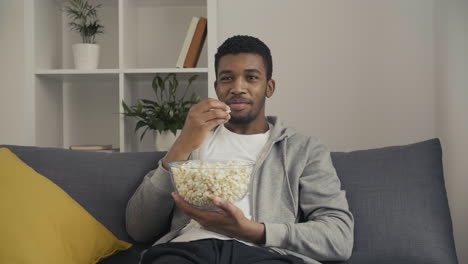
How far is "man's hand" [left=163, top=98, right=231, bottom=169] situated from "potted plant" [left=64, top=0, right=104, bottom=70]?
42.8 inches

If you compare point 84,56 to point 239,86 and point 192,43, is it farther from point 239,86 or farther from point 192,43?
point 239,86

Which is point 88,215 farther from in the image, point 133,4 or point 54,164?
point 133,4

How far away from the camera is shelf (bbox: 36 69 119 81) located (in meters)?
2.26

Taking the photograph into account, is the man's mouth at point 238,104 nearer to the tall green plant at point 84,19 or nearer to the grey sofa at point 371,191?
the grey sofa at point 371,191

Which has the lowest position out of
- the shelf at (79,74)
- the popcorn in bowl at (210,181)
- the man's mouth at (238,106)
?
the popcorn in bowl at (210,181)

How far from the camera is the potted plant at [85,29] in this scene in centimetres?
230

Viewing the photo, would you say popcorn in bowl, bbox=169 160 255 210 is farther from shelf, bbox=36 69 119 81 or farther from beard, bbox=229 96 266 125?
shelf, bbox=36 69 119 81

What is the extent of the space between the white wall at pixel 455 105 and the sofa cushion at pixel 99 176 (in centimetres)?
131

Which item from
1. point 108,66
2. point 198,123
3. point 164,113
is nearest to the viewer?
point 198,123

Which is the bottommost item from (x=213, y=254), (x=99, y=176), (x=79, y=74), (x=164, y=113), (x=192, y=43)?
(x=213, y=254)

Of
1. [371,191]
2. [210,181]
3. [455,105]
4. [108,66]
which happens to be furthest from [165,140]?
[455,105]

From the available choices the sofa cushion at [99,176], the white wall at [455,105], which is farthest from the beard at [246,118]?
the white wall at [455,105]

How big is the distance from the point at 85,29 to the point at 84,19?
0.07 metres

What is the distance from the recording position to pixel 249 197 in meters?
1.44
